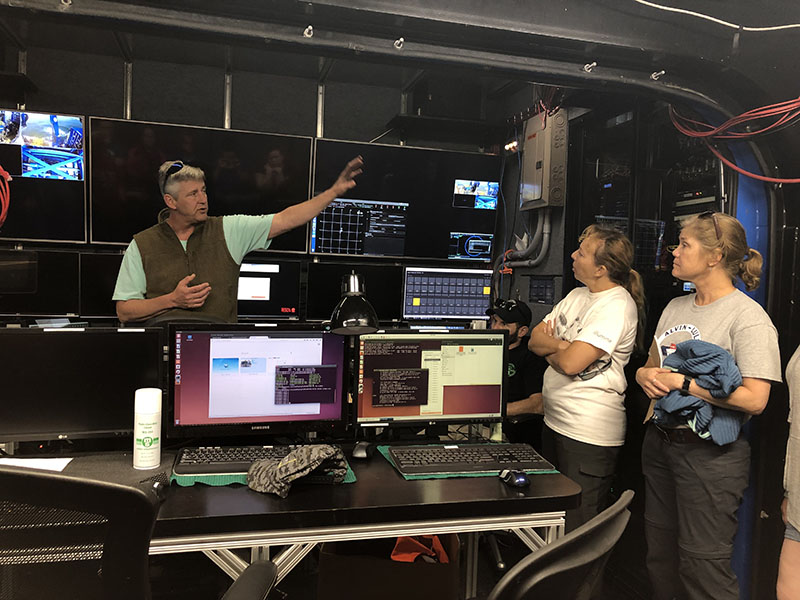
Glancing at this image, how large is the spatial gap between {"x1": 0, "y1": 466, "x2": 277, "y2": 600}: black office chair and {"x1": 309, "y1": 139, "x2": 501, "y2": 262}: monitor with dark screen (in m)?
3.05

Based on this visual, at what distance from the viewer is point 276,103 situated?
414 cm

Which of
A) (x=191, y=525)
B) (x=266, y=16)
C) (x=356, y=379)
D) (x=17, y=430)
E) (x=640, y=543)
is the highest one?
(x=266, y=16)

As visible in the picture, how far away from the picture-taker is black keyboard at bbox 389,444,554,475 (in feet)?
5.72

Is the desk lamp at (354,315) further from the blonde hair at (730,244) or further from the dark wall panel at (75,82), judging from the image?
the dark wall panel at (75,82)

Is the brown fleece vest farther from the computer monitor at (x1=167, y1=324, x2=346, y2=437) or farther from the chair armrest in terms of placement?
the chair armrest

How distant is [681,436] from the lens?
1.91m

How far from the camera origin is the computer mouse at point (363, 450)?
1829 mm

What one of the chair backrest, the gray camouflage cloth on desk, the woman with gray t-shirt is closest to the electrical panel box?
the woman with gray t-shirt

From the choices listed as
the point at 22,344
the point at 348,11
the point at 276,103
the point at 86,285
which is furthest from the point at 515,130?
the point at 22,344

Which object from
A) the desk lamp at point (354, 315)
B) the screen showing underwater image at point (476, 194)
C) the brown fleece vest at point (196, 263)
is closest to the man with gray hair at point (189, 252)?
the brown fleece vest at point (196, 263)

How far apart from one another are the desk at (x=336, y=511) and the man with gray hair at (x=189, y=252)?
806mm

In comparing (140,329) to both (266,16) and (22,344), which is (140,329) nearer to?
(22,344)

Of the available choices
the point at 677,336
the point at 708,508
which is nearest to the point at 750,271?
the point at 677,336

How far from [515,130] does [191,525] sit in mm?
3421
